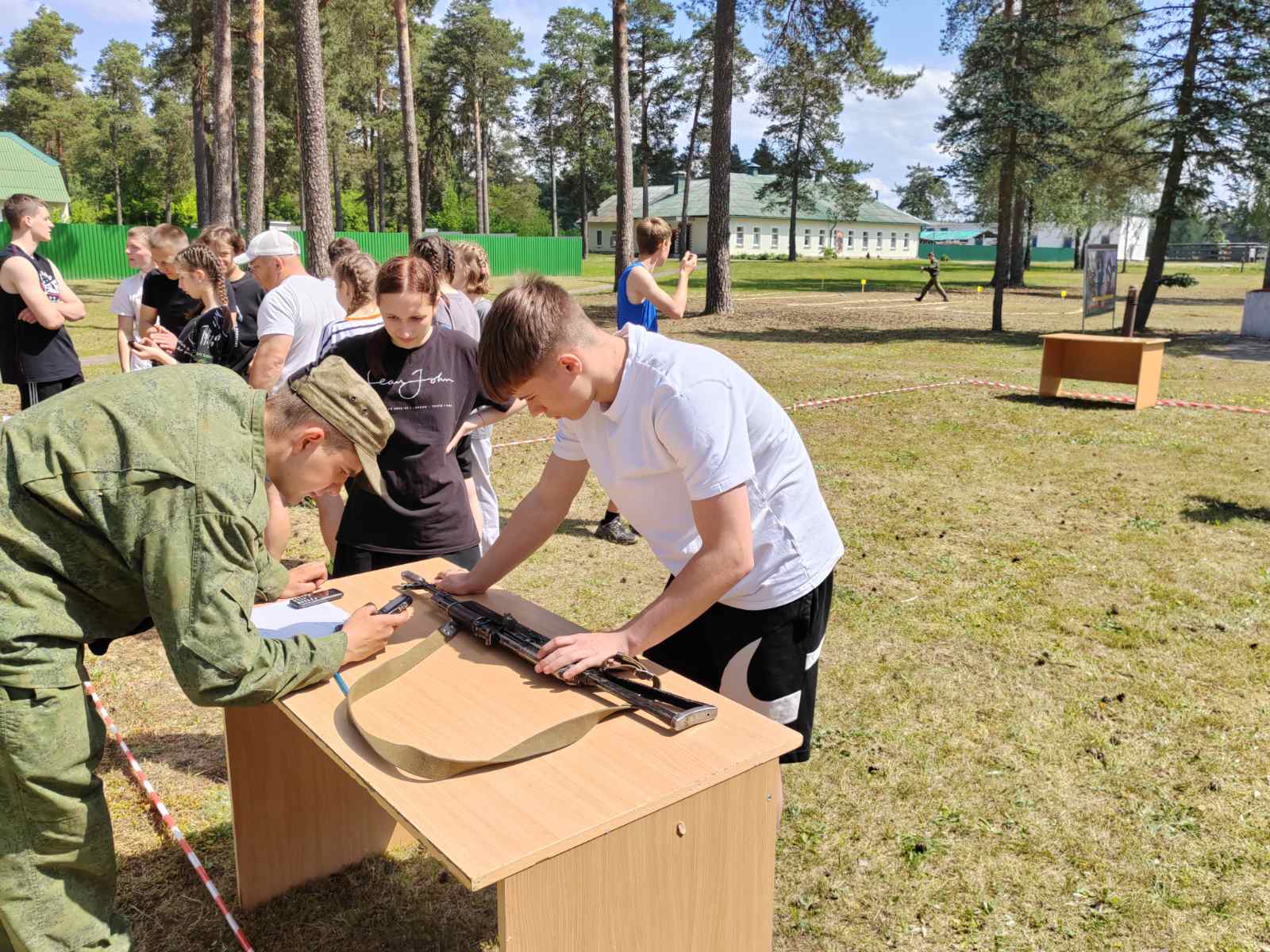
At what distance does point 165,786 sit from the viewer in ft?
11.7

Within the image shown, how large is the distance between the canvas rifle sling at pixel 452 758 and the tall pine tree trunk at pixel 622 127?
673 inches

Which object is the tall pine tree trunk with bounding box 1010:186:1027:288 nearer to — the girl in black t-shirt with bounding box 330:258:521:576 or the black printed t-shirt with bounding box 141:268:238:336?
the black printed t-shirt with bounding box 141:268:238:336

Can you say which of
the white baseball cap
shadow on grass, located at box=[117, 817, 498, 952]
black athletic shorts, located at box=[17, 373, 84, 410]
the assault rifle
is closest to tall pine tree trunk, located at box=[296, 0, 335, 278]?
black athletic shorts, located at box=[17, 373, 84, 410]

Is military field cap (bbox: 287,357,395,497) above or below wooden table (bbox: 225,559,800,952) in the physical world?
above

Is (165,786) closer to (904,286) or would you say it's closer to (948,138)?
(948,138)

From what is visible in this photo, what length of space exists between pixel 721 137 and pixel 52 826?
1893 cm

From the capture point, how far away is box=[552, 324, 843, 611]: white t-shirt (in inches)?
78.8

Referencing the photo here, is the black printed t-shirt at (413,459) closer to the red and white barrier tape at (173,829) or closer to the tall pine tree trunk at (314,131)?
the red and white barrier tape at (173,829)

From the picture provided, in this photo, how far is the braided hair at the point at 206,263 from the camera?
520 cm

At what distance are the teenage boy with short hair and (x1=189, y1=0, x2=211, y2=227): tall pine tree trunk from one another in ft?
67.4

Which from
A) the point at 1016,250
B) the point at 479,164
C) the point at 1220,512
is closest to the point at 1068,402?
the point at 1220,512

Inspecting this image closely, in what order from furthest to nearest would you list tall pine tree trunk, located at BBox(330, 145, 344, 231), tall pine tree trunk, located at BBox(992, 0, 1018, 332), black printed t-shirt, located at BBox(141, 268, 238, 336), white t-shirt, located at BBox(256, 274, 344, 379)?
tall pine tree trunk, located at BBox(330, 145, 344, 231)
tall pine tree trunk, located at BBox(992, 0, 1018, 332)
black printed t-shirt, located at BBox(141, 268, 238, 336)
white t-shirt, located at BBox(256, 274, 344, 379)

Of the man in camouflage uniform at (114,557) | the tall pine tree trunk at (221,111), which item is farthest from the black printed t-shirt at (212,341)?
the tall pine tree trunk at (221,111)

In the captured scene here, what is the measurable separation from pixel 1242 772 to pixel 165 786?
405cm
